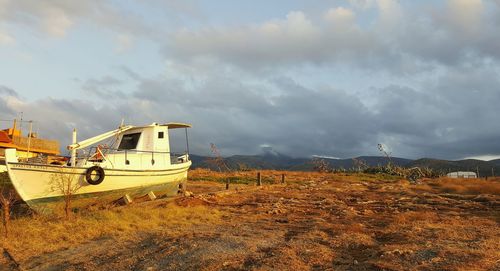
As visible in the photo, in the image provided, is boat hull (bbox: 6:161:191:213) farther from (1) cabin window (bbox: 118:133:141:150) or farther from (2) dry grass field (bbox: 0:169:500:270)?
(1) cabin window (bbox: 118:133:141:150)

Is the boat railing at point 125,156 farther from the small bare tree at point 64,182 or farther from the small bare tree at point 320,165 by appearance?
the small bare tree at point 320,165

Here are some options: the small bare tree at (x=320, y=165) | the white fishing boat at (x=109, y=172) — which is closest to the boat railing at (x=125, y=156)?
the white fishing boat at (x=109, y=172)

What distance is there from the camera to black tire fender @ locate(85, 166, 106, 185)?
50.0 ft

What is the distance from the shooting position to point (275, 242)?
9.89 m

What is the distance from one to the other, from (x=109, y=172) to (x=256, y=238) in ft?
25.8

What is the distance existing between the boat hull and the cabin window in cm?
188

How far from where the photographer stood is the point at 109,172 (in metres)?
15.9

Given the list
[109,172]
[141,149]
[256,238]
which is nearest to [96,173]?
[109,172]

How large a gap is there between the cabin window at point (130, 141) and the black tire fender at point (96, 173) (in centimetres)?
352

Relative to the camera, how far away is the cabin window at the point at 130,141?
1900 cm

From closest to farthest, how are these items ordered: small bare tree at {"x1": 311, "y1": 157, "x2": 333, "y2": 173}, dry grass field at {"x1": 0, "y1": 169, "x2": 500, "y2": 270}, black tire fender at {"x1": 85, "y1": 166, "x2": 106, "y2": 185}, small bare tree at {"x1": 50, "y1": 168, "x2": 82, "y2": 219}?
dry grass field at {"x1": 0, "y1": 169, "x2": 500, "y2": 270}, small bare tree at {"x1": 50, "y1": 168, "x2": 82, "y2": 219}, black tire fender at {"x1": 85, "y1": 166, "x2": 106, "y2": 185}, small bare tree at {"x1": 311, "y1": 157, "x2": 333, "y2": 173}

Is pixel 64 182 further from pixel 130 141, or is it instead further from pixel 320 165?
pixel 320 165

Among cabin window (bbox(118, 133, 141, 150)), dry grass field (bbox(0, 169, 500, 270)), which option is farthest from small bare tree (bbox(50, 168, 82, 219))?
cabin window (bbox(118, 133, 141, 150))

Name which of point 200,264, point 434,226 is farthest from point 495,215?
point 200,264
